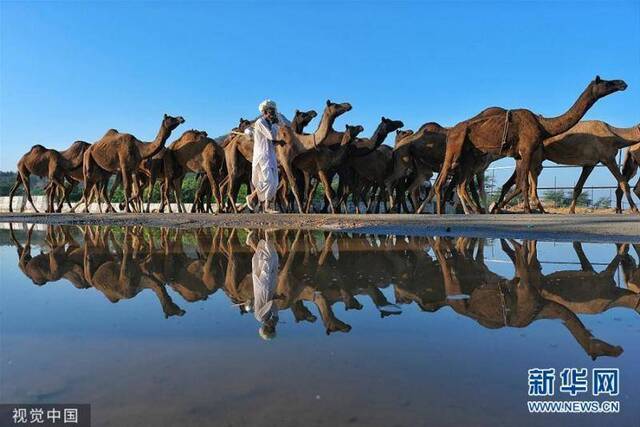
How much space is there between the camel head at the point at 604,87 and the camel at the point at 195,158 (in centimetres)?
1052

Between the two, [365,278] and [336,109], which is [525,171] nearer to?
[336,109]

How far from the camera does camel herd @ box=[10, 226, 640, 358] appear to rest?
2785 millimetres

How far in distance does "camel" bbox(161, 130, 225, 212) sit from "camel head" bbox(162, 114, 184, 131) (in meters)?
1.20

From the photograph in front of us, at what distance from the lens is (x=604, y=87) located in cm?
1128

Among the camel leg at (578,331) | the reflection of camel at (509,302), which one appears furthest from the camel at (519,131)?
the camel leg at (578,331)

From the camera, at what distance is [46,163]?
2016 centimetres

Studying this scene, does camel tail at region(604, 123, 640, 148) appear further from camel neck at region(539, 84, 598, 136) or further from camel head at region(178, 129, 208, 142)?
camel head at region(178, 129, 208, 142)

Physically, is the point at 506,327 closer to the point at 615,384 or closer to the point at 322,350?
the point at 615,384

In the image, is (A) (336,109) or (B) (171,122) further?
(B) (171,122)

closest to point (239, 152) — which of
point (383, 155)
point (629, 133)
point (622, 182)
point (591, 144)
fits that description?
point (383, 155)

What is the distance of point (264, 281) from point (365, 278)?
2.34 feet

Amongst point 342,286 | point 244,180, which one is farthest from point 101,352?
point 244,180

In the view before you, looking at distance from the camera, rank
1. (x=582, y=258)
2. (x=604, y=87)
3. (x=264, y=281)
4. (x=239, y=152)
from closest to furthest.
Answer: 1. (x=264, y=281)
2. (x=582, y=258)
3. (x=604, y=87)
4. (x=239, y=152)

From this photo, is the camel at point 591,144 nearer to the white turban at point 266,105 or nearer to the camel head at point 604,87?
the camel head at point 604,87
